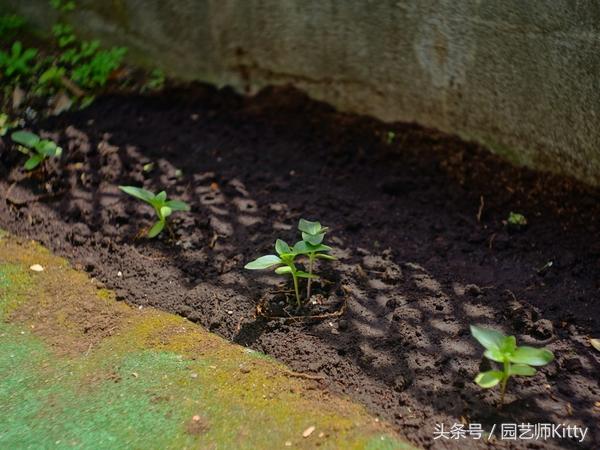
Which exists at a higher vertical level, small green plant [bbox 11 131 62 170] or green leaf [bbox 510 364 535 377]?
green leaf [bbox 510 364 535 377]

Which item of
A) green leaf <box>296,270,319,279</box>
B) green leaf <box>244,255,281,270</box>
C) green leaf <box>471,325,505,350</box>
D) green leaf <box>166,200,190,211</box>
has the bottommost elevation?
green leaf <box>166,200,190,211</box>

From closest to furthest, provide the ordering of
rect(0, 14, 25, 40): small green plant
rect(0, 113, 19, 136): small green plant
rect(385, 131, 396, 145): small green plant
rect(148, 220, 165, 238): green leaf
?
rect(148, 220, 165, 238): green leaf < rect(385, 131, 396, 145): small green plant < rect(0, 113, 19, 136): small green plant < rect(0, 14, 25, 40): small green plant

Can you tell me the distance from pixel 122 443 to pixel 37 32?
2862 mm

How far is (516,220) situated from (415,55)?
2.77 ft

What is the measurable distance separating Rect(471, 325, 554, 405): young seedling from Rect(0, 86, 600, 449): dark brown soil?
13 cm

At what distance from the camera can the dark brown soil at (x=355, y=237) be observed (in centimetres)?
215

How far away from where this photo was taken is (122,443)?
196 cm

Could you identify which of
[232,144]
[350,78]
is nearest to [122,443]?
[232,144]

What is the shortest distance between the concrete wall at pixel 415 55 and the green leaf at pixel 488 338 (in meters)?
0.97

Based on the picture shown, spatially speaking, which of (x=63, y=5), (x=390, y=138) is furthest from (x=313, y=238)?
(x=63, y=5)

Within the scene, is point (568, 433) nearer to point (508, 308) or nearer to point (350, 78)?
point (508, 308)

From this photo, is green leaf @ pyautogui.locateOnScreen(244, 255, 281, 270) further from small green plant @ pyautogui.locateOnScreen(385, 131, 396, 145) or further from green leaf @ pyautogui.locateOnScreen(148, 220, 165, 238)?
small green plant @ pyautogui.locateOnScreen(385, 131, 396, 145)

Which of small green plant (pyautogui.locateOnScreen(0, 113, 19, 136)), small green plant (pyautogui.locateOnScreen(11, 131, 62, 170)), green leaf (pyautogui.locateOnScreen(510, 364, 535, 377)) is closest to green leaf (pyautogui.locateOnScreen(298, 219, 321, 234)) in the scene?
green leaf (pyautogui.locateOnScreen(510, 364, 535, 377))

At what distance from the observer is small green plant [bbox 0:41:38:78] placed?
3709 millimetres
